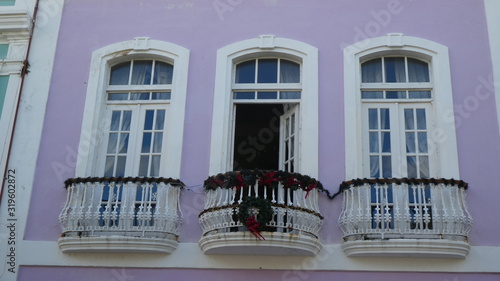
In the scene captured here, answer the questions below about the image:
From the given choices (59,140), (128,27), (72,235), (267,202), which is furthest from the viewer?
(128,27)

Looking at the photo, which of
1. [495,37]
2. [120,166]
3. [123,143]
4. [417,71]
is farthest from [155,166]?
[495,37]

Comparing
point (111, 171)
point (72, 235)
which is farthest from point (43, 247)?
point (111, 171)

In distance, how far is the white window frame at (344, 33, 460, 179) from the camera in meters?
9.37

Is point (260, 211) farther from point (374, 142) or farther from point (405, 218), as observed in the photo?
point (374, 142)

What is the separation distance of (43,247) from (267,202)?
3.25 m

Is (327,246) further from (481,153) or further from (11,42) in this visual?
(11,42)

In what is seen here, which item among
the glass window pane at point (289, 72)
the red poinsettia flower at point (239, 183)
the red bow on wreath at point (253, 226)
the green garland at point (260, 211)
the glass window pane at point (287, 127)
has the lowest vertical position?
the red bow on wreath at point (253, 226)

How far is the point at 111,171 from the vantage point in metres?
9.98

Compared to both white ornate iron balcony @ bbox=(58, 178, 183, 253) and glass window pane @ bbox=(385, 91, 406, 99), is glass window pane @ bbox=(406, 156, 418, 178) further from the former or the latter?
white ornate iron balcony @ bbox=(58, 178, 183, 253)

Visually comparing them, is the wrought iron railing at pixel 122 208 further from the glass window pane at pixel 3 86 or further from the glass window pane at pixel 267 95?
the glass window pane at pixel 3 86

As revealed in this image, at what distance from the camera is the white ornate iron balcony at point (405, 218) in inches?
337

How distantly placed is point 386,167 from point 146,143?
3.54m

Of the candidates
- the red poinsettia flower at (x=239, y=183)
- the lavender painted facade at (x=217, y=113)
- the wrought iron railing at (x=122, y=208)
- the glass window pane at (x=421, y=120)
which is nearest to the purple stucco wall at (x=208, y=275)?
the lavender painted facade at (x=217, y=113)

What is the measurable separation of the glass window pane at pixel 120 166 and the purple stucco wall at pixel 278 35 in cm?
65
